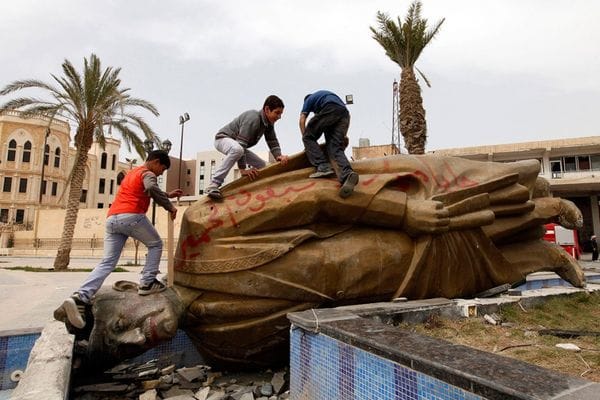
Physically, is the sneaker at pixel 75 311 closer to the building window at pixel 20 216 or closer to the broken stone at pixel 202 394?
the broken stone at pixel 202 394

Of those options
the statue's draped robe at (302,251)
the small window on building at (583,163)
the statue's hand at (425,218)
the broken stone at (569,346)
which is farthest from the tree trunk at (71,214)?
the small window on building at (583,163)

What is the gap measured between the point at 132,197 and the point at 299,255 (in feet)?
5.85

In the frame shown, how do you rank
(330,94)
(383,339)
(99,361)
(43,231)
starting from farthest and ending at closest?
(43,231) < (330,94) < (99,361) < (383,339)

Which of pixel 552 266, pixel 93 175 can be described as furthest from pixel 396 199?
pixel 93 175

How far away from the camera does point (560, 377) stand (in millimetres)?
1869

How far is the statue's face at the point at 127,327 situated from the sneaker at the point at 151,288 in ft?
0.44

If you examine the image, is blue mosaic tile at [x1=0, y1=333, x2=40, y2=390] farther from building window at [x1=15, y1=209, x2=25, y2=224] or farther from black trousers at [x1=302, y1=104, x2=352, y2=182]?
building window at [x1=15, y1=209, x2=25, y2=224]

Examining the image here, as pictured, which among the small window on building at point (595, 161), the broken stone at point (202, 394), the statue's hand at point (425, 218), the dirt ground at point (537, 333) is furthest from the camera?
the small window on building at point (595, 161)

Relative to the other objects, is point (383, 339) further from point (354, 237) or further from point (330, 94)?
point (330, 94)

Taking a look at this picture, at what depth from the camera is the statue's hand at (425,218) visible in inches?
168

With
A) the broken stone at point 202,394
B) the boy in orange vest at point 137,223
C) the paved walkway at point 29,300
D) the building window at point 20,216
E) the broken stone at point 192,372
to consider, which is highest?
the building window at point 20,216

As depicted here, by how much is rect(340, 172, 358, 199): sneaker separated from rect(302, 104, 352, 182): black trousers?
325 mm

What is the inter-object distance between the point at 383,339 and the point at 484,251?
9.42ft

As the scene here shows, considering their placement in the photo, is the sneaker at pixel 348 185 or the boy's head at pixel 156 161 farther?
the boy's head at pixel 156 161
